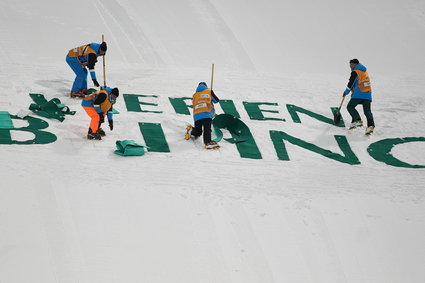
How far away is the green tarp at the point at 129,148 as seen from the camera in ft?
21.6

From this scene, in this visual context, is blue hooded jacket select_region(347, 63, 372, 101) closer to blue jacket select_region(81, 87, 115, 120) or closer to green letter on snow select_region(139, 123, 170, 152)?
green letter on snow select_region(139, 123, 170, 152)

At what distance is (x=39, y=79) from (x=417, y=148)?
709 cm

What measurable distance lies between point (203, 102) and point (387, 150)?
330 cm

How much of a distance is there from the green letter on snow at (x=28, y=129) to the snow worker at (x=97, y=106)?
1.96 feet

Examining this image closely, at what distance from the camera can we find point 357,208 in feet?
20.1

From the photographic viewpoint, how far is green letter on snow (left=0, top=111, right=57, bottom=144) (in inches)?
262

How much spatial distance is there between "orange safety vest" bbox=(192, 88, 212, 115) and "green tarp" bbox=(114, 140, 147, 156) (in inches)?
43.5

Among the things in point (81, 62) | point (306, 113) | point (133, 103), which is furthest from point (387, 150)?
point (81, 62)

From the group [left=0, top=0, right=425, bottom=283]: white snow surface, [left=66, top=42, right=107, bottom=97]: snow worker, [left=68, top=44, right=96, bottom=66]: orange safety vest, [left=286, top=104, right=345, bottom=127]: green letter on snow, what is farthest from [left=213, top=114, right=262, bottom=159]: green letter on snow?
[left=68, top=44, right=96, bottom=66]: orange safety vest

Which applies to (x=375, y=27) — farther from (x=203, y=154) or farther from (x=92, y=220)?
(x=92, y=220)

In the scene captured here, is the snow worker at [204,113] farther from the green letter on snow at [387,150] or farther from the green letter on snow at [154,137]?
the green letter on snow at [387,150]

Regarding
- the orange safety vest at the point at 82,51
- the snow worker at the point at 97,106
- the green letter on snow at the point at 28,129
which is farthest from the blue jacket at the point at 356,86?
the green letter on snow at the point at 28,129

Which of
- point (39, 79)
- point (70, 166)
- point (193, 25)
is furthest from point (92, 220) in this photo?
point (193, 25)

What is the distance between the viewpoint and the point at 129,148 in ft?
21.7
